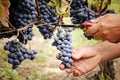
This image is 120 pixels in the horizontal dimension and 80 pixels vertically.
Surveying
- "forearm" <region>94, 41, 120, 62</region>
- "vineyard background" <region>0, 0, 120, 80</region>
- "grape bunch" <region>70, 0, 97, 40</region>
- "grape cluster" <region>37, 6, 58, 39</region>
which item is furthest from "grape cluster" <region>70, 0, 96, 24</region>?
"vineyard background" <region>0, 0, 120, 80</region>

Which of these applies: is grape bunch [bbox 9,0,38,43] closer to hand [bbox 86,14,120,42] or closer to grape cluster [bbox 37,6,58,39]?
grape cluster [bbox 37,6,58,39]

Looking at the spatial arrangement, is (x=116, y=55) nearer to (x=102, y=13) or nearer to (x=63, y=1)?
(x=102, y=13)

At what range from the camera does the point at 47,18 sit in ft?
5.07

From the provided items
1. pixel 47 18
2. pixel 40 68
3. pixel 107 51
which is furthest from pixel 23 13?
pixel 40 68

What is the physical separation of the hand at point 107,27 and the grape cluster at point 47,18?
0.18 metres

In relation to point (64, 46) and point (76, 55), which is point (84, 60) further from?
point (64, 46)

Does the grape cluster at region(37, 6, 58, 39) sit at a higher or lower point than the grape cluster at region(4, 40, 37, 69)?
higher

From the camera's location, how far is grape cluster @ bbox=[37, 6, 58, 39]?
1.53m

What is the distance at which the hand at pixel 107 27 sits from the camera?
1.62 metres

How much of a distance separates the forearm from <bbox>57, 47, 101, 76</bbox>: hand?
0.09 meters

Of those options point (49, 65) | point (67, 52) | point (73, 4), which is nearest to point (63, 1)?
point (73, 4)

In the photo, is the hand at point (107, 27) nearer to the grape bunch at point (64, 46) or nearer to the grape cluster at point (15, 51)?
the grape bunch at point (64, 46)

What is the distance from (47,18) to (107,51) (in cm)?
80

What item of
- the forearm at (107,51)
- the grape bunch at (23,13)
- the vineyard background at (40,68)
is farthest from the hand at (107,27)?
the vineyard background at (40,68)
